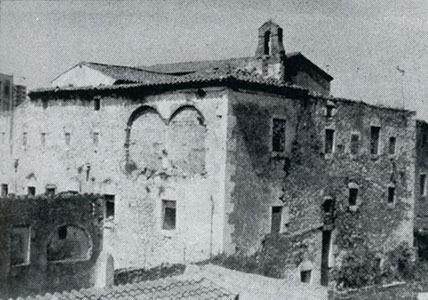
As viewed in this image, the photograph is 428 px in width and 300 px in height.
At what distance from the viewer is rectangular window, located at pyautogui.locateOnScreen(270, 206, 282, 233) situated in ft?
57.6

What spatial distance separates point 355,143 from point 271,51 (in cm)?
465

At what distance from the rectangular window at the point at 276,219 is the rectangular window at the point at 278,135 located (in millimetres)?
1886

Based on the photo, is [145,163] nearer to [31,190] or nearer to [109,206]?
[109,206]

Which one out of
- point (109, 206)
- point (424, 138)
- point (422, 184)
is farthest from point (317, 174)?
point (422, 184)

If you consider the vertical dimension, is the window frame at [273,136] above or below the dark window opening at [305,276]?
above

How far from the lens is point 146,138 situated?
18.2m

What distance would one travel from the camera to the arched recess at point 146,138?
17734 mm

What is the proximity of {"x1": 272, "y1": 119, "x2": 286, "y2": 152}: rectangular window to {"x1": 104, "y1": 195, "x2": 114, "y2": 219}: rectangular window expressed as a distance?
236 inches

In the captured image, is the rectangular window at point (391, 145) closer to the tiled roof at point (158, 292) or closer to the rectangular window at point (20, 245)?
the tiled roof at point (158, 292)

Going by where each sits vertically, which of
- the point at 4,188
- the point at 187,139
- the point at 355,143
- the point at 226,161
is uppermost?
the point at 355,143

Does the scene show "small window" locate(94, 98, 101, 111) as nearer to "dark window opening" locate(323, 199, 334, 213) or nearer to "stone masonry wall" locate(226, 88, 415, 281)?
"stone masonry wall" locate(226, 88, 415, 281)

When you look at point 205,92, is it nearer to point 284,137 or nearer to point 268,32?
point 284,137

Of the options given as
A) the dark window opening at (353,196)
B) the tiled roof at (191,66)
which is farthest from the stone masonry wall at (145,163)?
the tiled roof at (191,66)

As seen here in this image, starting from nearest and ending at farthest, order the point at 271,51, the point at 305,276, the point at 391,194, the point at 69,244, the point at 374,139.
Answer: the point at 69,244
the point at 305,276
the point at 271,51
the point at 374,139
the point at 391,194
